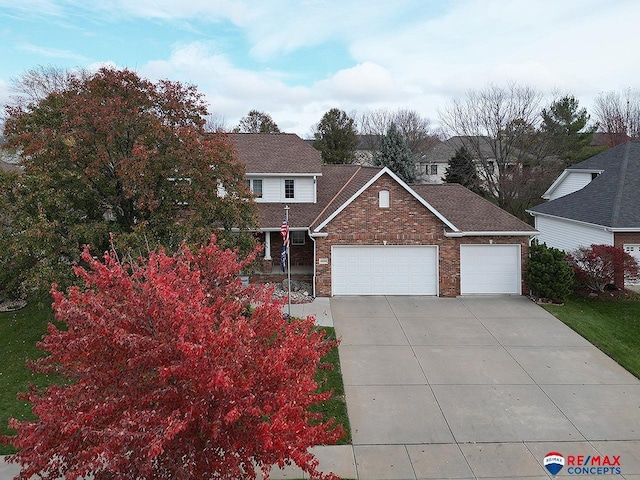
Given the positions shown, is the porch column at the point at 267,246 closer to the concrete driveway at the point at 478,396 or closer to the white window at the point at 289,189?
the white window at the point at 289,189

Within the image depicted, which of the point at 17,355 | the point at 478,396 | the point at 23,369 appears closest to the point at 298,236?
the point at 17,355

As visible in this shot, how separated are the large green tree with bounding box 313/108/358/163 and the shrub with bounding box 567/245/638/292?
95.8 ft

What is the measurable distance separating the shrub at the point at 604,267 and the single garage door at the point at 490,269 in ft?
6.89

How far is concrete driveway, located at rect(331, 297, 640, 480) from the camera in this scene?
26.1 feet

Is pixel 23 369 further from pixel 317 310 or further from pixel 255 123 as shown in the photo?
pixel 255 123

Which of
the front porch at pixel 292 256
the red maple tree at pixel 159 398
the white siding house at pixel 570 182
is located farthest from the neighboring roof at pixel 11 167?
the white siding house at pixel 570 182

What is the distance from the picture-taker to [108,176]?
1358 cm

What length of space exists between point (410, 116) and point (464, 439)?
161 feet

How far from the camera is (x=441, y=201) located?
782 inches

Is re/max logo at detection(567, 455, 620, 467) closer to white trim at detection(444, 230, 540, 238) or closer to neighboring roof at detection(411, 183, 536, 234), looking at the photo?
white trim at detection(444, 230, 540, 238)

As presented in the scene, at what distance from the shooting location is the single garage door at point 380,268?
17734 millimetres

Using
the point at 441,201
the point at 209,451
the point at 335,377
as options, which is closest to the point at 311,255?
the point at 441,201

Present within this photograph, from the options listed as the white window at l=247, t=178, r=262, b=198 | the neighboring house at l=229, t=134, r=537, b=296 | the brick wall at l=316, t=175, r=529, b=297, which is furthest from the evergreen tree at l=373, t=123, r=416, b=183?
the brick wall at l=316, t=175, r=529, b=297

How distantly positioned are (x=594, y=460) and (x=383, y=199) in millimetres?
10938
